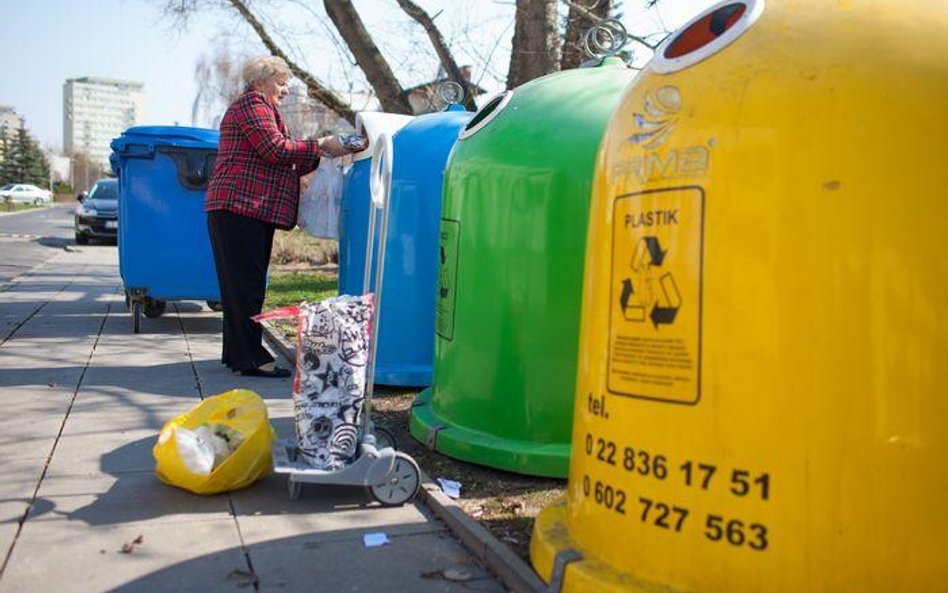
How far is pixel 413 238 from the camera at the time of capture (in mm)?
5379

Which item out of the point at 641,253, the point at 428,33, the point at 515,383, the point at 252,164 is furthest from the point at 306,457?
the point at 428,33

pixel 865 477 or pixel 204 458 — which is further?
pixel 204 458

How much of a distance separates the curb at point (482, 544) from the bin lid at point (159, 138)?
4932 mm

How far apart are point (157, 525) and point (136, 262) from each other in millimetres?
4888

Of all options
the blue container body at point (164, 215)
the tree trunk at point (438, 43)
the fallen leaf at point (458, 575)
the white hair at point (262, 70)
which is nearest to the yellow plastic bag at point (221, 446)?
the fallen leaf at point (458, 575)

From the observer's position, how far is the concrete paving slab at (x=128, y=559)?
275 cm

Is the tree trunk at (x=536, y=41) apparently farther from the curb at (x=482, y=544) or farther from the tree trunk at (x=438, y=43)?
the curb at (x=482, y=544)

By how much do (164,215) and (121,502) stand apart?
4719 mm

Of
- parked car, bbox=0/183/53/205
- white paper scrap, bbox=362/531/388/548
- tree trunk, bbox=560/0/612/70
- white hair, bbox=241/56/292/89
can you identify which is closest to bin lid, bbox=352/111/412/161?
white hair, bbox=241/56/292/89

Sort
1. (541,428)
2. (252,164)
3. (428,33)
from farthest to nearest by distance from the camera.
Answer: (428,33) → (252,164) → (541,428)

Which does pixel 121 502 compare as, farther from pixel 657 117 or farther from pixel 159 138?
pixel 159 138

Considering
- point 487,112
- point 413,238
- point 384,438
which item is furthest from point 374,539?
point 413,238

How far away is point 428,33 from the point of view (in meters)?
11.4

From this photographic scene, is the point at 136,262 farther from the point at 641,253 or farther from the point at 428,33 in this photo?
the point at 641,253
